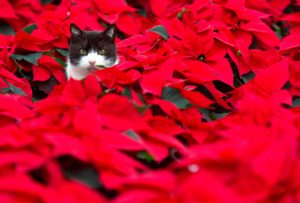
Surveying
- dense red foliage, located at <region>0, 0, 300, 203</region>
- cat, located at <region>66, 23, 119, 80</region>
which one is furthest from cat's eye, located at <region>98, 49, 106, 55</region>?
dense red foliage, located at <region>0, 0, 300, 203</region>

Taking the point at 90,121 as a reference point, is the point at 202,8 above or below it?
above

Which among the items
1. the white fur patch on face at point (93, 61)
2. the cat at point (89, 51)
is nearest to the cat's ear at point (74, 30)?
the cat at point (89, 51)

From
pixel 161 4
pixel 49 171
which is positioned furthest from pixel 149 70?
pixel 161 4

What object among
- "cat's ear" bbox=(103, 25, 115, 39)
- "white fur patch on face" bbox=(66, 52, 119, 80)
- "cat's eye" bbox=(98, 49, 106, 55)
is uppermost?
"cat's ear" bbox=(103, 25, 115, 39)

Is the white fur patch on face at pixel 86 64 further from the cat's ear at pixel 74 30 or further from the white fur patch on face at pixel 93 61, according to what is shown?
the cat's ear at pixel 74 30

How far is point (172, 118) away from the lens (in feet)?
4.01

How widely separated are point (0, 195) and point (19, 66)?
2.82ft

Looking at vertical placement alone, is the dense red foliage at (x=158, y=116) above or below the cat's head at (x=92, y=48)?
below

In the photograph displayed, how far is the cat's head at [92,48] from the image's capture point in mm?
1768

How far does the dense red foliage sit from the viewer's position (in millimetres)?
866

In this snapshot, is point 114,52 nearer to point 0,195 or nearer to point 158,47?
point 158,47

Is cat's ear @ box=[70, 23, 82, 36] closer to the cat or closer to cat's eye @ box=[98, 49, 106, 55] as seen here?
the cat

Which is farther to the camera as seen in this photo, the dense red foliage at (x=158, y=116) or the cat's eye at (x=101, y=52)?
the cat's eye at (x=101, y=52)

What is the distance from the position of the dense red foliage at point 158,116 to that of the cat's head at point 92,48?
7 centimetres
